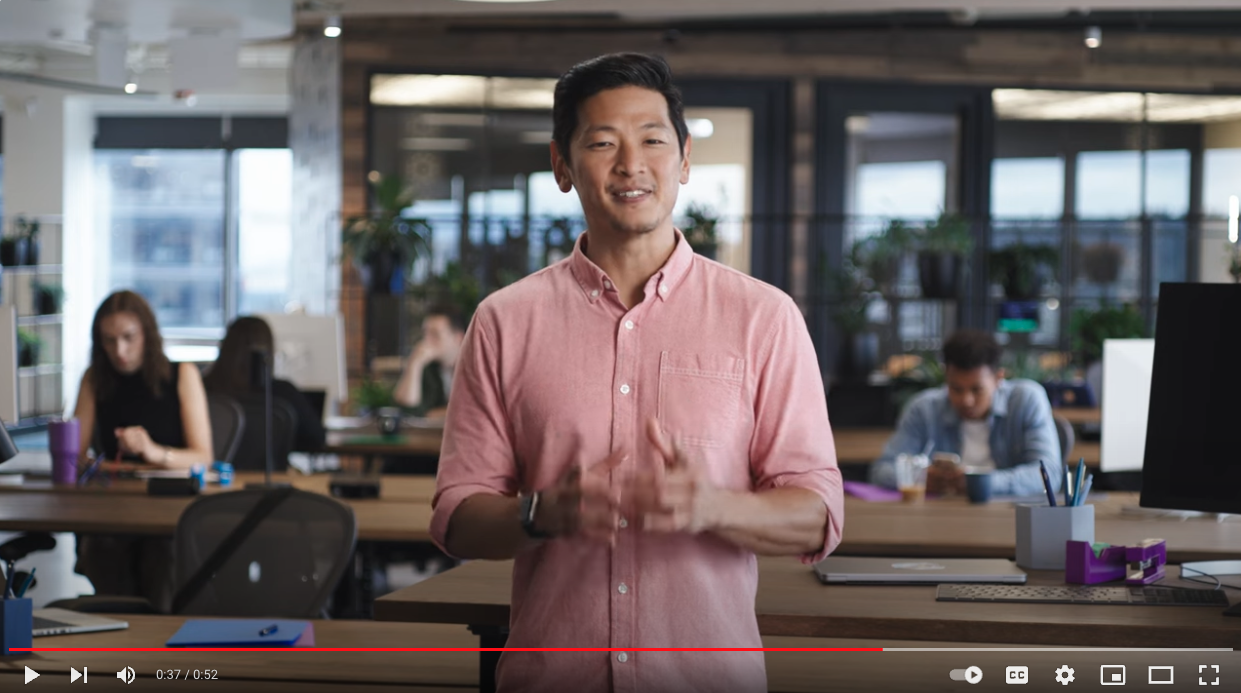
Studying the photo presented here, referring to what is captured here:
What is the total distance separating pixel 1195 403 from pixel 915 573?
61 centimetres

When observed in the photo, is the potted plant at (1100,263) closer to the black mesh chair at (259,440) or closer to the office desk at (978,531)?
the office desk at (978,531)

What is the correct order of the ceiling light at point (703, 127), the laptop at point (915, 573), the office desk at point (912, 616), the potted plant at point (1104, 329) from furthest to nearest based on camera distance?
the ceiling light at point (703, 127) < the potted plant at point (1104, 329) < the laptop at point (915, 573) < the office desk at point (912, 616)

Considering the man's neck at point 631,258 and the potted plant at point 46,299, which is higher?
the man's neck at point 631,258

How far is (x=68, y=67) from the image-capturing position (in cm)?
1364

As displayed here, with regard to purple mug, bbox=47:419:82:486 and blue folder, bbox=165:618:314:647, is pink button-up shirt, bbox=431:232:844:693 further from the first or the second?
purple mug, bbox=47:419:82:486

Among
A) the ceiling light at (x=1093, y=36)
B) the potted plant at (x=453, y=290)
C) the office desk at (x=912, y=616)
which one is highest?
the ceiling light at (x=1093, y=36)

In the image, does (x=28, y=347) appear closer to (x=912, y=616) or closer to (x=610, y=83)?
(x=912, y=616)

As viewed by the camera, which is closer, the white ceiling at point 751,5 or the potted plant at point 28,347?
the white ceiling at point 751,5

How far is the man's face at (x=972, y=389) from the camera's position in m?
4.87

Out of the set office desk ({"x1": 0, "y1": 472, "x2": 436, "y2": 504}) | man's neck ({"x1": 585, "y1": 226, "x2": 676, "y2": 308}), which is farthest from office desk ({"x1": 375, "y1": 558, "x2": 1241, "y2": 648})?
office desk ({"x1": 0, "y1": 472, "x2": 436, "y2": 504})

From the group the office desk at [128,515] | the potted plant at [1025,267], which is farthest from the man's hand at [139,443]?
the potted plant at [1025,267]

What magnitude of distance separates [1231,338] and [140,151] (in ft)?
44.6

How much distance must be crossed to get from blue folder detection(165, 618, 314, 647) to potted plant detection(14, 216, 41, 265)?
33.7ft

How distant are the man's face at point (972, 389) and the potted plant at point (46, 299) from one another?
10.6 m
